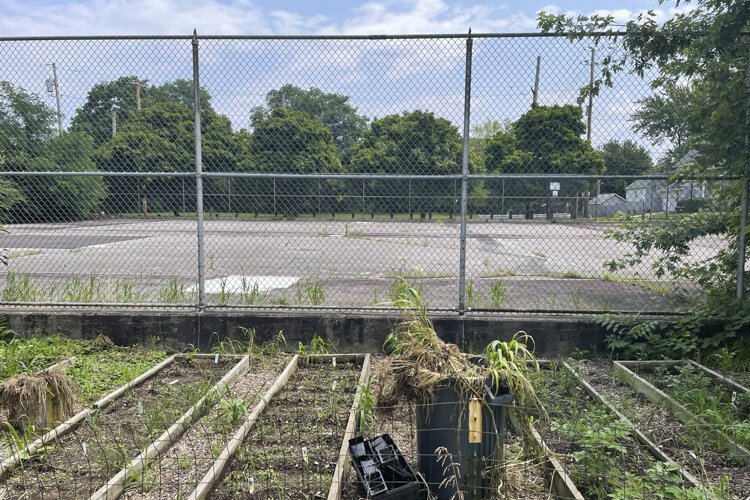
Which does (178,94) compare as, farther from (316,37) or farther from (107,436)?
(107,436)

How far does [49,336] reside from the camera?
6.32 meters

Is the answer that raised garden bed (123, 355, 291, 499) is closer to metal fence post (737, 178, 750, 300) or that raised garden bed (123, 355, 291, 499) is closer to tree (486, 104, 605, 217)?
tree (486, 104, 605, 217)

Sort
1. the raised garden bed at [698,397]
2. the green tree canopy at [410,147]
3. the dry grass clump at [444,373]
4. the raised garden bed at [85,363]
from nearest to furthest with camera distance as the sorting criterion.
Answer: the dry grass clump at [444,373] → the raised garden bed at [698,397] → the raised garden bed at [85,363] → the green tree canopy at [410,147]

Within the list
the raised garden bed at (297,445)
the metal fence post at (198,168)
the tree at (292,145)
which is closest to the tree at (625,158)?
the tree at (292,145)

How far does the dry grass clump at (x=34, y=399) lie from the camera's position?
4117 millimetres

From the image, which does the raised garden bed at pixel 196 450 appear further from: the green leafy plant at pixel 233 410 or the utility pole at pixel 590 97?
the utility pole at pixel 590 97

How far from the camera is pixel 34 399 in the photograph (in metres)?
4.13

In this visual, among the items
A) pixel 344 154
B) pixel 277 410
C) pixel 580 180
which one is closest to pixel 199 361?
pixel 277 410

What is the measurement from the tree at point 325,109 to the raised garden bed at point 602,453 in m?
3.42

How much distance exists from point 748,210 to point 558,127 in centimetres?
210

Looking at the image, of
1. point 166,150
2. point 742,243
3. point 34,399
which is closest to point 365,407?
point 34,399

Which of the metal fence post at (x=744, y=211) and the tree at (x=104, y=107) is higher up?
the tree at (x=104, y=107)

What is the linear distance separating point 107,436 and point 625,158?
5586mm

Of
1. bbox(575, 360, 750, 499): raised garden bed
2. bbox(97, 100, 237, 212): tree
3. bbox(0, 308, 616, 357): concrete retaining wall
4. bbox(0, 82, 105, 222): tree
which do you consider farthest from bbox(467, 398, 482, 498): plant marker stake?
bbox(0, 82, 105, 222): tree
